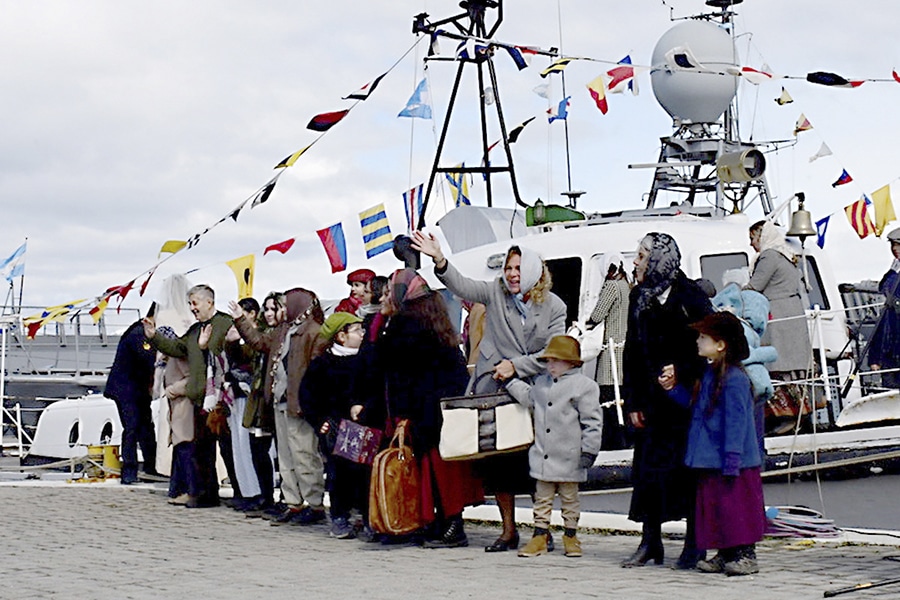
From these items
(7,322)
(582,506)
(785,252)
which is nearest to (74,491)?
(7,322)

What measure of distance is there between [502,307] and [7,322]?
961 cm

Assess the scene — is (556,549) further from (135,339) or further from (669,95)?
(669,95)

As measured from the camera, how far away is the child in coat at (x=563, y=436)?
8156mm

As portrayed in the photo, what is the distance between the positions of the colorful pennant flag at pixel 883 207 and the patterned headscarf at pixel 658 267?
534 cm

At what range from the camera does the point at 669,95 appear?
53.9ft

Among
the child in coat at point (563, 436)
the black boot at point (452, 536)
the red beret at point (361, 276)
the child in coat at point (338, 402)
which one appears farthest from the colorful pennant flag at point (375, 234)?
the child in coat at point (563, 436)

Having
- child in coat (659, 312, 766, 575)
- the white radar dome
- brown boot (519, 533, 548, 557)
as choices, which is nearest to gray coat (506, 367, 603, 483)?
brown boot (519, 533, 548, 557)

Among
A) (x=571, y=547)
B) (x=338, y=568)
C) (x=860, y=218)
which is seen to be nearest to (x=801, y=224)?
(x=860, y=218)

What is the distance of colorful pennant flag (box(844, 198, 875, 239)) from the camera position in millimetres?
13562

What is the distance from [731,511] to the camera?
283 inches

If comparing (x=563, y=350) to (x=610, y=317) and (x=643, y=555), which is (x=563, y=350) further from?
(x=610, y=317)

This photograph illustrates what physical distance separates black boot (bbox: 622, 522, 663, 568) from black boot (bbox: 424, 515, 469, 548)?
1.52 metres

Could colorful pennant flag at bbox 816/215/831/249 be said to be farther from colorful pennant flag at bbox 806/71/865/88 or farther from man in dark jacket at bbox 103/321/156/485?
man in dark jacket at bbox 103/321/156/485

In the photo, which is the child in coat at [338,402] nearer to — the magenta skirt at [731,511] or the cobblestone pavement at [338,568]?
the cobblestone pavement at [338,568]
